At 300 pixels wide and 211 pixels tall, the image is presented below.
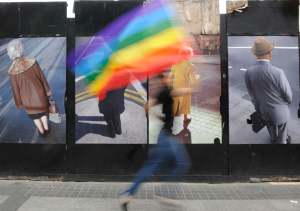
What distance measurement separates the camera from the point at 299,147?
27.3 ft

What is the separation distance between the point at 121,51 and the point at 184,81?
1.24 meters

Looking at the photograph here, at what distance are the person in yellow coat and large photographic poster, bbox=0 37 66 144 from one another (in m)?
2.02

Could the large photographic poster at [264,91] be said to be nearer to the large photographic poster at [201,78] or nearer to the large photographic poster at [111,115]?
the large photographic poster at [201,78]

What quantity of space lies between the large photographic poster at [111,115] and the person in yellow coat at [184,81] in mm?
571

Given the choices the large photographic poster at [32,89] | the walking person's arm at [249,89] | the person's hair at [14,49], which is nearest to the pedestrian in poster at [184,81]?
the walking person's arm at [249,89]

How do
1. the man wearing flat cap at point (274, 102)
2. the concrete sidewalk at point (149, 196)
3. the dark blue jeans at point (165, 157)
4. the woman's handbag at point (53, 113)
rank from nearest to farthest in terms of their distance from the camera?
the dark blue jeans at point (165, 157) → the concrete sidewalk at point (149, 196) → the man wearing flat cap at point (274, 102) → the woman's handbag at point (53, 113)

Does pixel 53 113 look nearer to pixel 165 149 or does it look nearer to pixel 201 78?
pixel 201 78

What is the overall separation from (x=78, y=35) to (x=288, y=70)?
379 centimetres

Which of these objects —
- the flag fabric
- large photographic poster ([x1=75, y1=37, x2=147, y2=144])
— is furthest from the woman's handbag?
the flag fabric

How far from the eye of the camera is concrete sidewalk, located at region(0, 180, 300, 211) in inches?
258

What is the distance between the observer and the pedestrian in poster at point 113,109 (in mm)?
8367

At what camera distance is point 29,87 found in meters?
8.46

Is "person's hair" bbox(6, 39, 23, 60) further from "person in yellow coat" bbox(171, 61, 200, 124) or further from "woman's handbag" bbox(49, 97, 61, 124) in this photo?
"person in yellow coat" bbox(171, 61, 200, 124)

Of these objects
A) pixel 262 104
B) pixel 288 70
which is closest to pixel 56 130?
pixel 262 104
